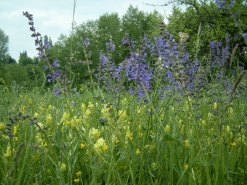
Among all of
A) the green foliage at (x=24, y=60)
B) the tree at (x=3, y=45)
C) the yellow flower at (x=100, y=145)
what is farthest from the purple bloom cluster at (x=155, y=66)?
the green foliage at (x=24, y=60)

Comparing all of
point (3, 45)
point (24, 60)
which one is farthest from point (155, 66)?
point (24, 60)

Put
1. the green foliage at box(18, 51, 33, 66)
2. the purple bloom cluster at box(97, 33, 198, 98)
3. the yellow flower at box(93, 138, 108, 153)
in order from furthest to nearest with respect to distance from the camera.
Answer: the green foliage at box(18, 51, 33, 66)
the yellow flower at box(93, 138, 108, 153)
the purple bloom cluster at box(97, 33, 198, 98)

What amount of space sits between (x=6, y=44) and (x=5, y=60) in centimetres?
602

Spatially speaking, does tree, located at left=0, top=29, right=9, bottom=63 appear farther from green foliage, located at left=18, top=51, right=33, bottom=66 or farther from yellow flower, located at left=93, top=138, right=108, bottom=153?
yellow flower, located at left=93, top=138, right=108, bottom=153

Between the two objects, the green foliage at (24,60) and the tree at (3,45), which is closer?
the tree at (3,45)

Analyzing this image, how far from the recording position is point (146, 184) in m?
1.92

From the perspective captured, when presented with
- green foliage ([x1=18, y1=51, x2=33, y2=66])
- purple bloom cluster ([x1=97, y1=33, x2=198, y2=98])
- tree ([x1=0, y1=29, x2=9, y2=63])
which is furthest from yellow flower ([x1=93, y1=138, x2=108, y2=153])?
green foliage ([x1=18, y1=51, x2=33, y2=66])

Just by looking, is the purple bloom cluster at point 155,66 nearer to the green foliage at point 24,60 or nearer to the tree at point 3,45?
the tree at point 3,45

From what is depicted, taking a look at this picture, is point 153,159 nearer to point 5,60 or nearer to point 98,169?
point 98,169

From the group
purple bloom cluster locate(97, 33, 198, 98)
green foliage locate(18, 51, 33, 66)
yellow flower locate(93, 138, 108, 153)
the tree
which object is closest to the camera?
purple bloom cluster locate(97, 33, 198, 98)

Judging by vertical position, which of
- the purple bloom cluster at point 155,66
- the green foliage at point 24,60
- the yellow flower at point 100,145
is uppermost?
the green foliage at point 24,60

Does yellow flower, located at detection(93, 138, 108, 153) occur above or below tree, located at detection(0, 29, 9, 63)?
below

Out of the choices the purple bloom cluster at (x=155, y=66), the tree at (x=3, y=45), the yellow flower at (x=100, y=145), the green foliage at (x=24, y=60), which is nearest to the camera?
the purple bloom cluster at (x=155, y=66)

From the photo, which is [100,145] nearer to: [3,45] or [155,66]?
[155,66]
